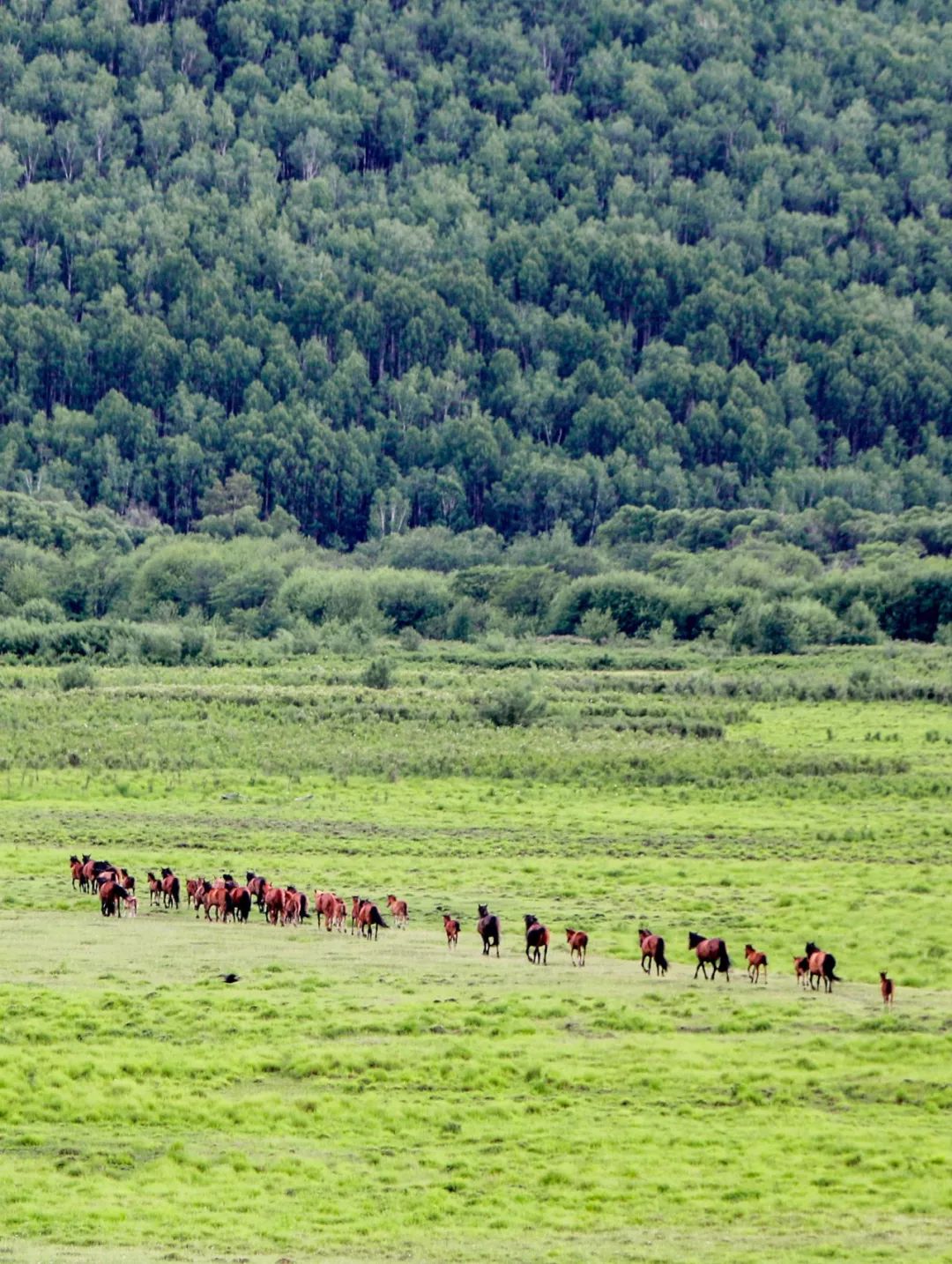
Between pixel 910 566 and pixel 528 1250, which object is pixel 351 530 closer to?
pixel 910 566

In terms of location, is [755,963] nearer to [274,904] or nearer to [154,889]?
[274,904]

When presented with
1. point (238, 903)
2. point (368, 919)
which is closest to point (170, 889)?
point (238, 903)

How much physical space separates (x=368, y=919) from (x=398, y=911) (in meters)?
1.00

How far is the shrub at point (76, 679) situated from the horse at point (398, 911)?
2040 inches

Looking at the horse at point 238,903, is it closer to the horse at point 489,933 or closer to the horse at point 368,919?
the horse at point 368,919

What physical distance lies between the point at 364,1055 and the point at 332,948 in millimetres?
7457

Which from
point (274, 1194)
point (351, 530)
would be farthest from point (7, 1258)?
point (351, 530)

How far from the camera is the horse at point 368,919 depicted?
37344 mm

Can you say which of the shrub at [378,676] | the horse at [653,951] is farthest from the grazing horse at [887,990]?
the shrub at [378,676]

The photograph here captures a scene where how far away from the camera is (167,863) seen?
153 feet

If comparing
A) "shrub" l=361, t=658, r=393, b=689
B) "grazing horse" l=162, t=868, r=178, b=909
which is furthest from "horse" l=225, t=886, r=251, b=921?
"shrub" l=361, t=658, r=393, b=689

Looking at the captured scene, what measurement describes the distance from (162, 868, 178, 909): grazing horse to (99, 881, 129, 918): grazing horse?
80cm

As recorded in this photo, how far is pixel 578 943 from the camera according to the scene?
34781mm

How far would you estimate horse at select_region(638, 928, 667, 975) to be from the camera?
33.9 meters
